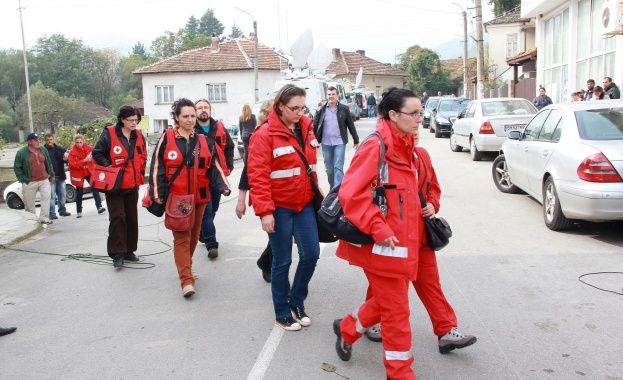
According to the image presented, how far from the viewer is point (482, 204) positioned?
9.46 meters

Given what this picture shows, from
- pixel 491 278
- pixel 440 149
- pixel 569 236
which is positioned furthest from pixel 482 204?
pixel 440 149

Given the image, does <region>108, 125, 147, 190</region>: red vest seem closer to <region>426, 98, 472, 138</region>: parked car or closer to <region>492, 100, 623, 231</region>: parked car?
<region>492, 100, 623, 231</region>: parked car

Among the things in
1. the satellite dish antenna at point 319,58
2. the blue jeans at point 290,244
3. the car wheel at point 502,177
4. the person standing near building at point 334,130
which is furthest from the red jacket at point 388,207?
the satellite dish antenna at point 319,58

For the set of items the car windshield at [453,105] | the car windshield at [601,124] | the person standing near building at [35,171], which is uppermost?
the car windshield at [453,105]

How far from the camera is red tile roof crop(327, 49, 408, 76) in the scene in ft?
216

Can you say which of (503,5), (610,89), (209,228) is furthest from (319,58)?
(503,5)

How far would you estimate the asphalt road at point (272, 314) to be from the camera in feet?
13.0

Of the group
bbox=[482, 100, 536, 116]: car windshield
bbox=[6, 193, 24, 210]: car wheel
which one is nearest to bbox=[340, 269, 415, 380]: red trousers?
bbox=[482, 100, 536, 116]: car windshield

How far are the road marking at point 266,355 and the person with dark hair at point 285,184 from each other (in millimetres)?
110

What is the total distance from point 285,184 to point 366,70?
213ft

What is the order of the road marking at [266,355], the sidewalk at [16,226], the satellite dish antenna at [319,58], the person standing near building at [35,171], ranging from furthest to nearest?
the satellite dish antenna at [319,58], the person standing near building at [35,171], the sidewalk at [16,226], the road marking at [266,355]

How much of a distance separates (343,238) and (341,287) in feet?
7.24

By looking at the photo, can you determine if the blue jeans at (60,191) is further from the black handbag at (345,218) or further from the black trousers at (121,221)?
the black handbag at (345,218)

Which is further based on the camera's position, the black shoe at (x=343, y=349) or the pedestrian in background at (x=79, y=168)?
the pedestrian in background at (x=79, y=168)
